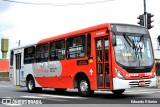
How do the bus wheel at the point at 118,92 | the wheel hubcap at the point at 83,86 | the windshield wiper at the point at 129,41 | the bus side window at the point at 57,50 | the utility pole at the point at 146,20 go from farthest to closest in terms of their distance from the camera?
the utility pole at the point at 146,20 → the bus side window at the point at 57,50 → the bus wheel at the point at 118,92 → the wheel hubcap at the point at 83,86 → the windshield wiper at the point at 129,41

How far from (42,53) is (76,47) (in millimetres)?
3688

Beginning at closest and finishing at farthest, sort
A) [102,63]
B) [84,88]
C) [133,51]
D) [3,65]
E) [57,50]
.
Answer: [133,51] < [102,63] < [84,88] < [57,50] < [3,65]

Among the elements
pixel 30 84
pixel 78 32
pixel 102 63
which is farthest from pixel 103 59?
pixel 30 84

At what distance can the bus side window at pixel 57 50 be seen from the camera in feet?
55.1

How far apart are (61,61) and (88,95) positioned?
9.15 feet

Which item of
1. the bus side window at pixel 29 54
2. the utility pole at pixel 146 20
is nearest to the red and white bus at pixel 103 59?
the bus side window at pixel 29 54

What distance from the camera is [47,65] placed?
18281 millimetres

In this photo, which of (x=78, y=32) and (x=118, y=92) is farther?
(x=118, y=92)

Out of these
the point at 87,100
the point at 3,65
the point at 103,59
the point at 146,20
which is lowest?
the point at 87,100

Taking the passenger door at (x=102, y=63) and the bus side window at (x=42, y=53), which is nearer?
the passenger door at (x=102, y=63)

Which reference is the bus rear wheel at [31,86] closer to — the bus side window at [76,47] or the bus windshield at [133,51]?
the bus side window at [76,47]

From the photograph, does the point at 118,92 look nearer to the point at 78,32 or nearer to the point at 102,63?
the point at 102,63

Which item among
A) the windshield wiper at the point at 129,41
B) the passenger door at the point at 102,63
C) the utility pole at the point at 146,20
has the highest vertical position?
the utility pole at the point at 146,20

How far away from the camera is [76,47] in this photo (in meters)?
15.7
